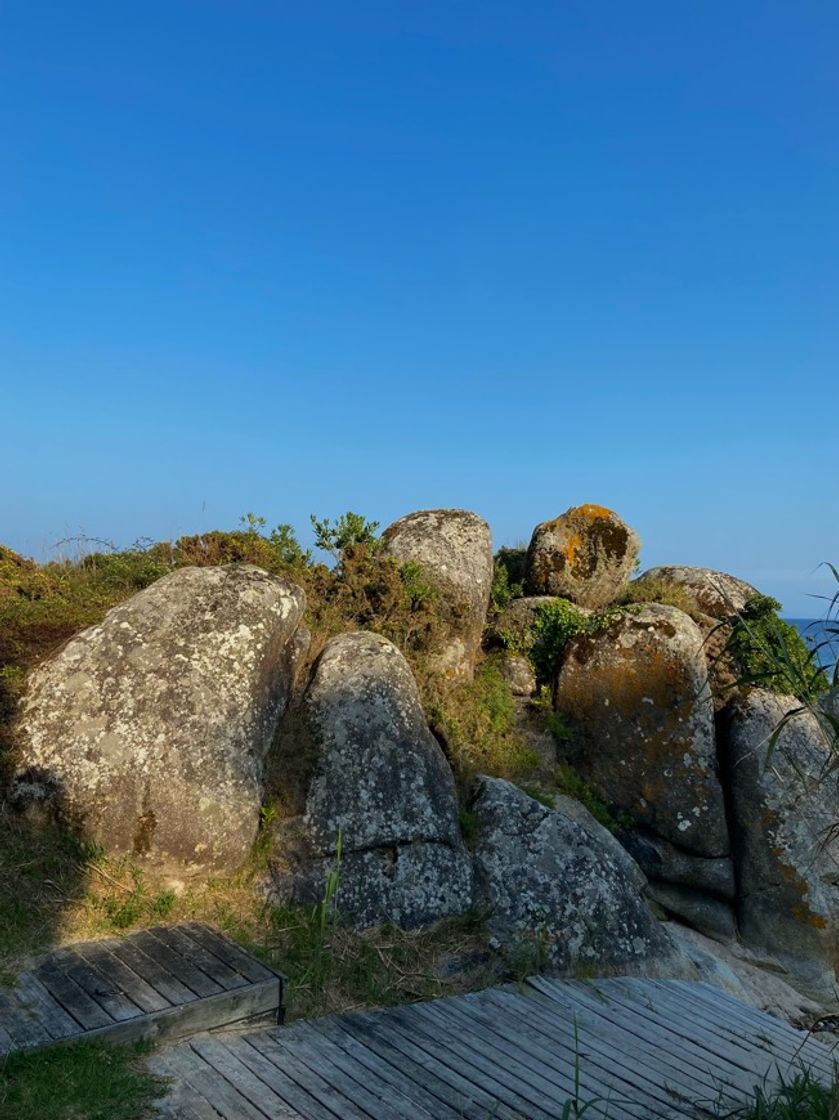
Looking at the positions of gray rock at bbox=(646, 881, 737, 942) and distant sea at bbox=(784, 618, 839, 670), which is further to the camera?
gray rock at bbox=(646, 881, 737, 942)

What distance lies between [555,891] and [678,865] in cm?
367

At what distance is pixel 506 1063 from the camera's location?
588 cm

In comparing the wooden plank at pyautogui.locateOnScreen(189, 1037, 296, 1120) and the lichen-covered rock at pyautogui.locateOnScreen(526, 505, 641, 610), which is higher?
the lichen-covered rock at pyautogui.locateOnScreen(526, 505, 641, 610)

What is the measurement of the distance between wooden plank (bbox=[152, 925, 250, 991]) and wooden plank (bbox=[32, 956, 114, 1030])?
32.1 inches

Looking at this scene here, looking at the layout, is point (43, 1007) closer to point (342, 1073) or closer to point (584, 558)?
point (342, 1073)

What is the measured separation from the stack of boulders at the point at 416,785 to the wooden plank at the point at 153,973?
1077 millimetres

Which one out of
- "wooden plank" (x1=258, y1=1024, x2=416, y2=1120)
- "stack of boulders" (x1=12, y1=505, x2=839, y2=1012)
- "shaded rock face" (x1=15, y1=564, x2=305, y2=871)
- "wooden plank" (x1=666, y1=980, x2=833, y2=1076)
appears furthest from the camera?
"stack of boulders" (x1=12, y1=505, x2=839, y2=1012)

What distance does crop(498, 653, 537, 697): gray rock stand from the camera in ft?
39.0

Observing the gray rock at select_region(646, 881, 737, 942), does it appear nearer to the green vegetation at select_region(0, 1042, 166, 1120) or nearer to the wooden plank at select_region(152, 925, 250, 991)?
the wooden plank at select_region(152, 925, 250, 991)

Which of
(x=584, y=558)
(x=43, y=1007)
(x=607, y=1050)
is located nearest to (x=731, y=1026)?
(x=607, y=1050)

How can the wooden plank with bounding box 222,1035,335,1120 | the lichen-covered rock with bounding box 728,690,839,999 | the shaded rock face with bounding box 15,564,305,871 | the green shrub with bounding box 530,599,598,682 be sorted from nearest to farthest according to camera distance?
the wooden plank with bounding box 222,1035,335,1120 → the shaded rock face with bounding box 15,564,305,871 → the lichen-covered rock with bounding box 728,690,839,999 → the green shrub with bounding box 530,599,598,682

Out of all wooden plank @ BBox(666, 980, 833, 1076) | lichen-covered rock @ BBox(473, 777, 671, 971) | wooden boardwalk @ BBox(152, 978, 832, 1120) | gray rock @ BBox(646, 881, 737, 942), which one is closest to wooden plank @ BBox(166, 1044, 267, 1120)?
wooden boardwalk @ BBox(152, 978, 832, 1120)

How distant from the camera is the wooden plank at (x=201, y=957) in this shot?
20.1ft

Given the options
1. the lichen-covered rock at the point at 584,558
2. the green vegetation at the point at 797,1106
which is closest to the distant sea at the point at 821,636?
the green vegetation at the point at 797,1106
